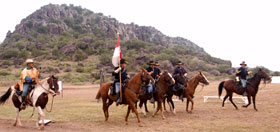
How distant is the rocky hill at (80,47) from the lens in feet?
207

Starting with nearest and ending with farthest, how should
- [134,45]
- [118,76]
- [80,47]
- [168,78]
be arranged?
[118,76] → [168,78] → [80,47] → [134,45]

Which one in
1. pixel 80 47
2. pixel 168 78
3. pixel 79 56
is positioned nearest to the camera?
pixel 168 78

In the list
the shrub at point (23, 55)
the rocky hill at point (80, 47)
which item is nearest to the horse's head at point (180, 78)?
the rocky hill at point (80, 47)

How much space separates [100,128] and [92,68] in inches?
1995

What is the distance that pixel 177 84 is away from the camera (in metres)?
13.8

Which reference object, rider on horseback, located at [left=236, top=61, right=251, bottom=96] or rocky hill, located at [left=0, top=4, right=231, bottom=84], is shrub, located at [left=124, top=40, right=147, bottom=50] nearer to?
rocky hill, located at [left=0, top=4, right=231, bottom=84]

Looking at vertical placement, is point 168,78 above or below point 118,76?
below

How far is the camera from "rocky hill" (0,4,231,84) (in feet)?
207

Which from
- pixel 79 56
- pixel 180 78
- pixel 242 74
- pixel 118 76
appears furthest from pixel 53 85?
pixel 79 56

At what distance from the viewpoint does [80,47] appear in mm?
77375

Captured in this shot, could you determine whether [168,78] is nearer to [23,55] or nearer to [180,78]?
[180,78]

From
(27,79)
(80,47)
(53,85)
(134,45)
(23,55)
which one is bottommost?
(53,85)

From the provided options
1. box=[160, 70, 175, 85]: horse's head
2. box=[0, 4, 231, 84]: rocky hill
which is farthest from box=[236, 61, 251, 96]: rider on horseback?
box=[0, 4, 231, 84]: rocky hill

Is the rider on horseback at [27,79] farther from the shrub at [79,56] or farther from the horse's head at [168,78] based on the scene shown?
the shrub at [79,56]
